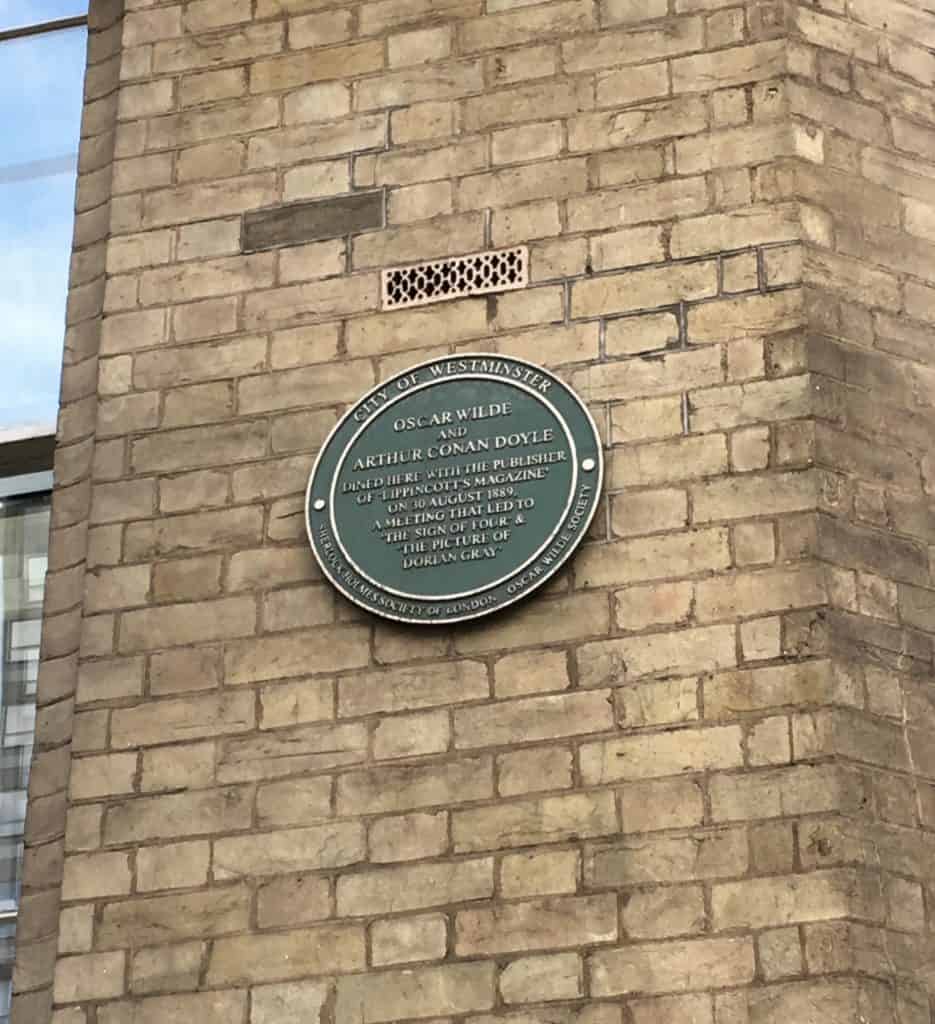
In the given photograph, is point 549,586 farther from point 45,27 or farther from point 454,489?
point 45,27

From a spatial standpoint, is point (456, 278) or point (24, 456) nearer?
point (456, 278)

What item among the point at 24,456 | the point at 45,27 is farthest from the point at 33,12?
the point at 24,456

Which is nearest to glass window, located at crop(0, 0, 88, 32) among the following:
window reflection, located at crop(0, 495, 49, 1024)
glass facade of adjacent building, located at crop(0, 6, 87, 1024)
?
glass facade of adjacent building, located at crop(0, 6, 87, 1024)

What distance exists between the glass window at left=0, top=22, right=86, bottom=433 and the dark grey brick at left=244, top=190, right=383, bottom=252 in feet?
3.67

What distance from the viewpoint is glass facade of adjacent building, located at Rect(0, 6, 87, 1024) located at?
1053 cm

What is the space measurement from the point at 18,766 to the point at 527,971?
8.39 feet

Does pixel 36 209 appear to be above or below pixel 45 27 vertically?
below

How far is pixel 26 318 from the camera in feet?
37.7

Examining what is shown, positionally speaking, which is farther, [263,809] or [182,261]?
[182,261]

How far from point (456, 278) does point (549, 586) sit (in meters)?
1.41

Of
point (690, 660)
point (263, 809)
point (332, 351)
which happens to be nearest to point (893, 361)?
point (690, 660)

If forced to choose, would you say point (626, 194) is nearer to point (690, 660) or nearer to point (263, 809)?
point (690, 660)

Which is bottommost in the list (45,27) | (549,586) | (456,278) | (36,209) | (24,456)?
(549,586)

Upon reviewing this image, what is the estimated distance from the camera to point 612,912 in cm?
902
